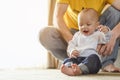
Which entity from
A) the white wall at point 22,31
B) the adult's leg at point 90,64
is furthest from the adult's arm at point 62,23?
the white wall at point 22,31

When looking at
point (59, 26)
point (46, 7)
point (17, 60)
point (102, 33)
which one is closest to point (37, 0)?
point (46, 7)

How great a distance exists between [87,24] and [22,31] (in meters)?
1.45

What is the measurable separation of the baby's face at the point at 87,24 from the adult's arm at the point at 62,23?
0.50 ft

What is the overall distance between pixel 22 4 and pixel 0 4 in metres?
0.21

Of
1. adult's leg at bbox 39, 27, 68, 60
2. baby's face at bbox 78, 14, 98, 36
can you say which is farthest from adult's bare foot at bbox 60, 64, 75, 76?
adult's leg at bbox 39, 27, 68, 60

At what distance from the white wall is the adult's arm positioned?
1.12 m

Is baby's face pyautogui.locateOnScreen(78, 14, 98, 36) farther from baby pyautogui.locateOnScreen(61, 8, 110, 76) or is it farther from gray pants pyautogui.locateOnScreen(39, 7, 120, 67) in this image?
gray pants pyautogui.locateOnScreen(39, 7, 120, 67)

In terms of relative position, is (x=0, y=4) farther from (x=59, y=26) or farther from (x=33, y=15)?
(x=59, y=26)

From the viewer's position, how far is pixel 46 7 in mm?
3062

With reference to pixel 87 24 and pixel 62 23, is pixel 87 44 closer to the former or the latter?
pixel 87 24

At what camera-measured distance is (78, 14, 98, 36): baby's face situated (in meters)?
1.72

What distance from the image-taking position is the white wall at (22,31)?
121 inches

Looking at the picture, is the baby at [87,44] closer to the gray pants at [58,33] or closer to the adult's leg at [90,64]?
the adult's leg at [90,64]

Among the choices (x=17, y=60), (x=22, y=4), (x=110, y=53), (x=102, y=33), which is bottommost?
(x=17, y=60)
